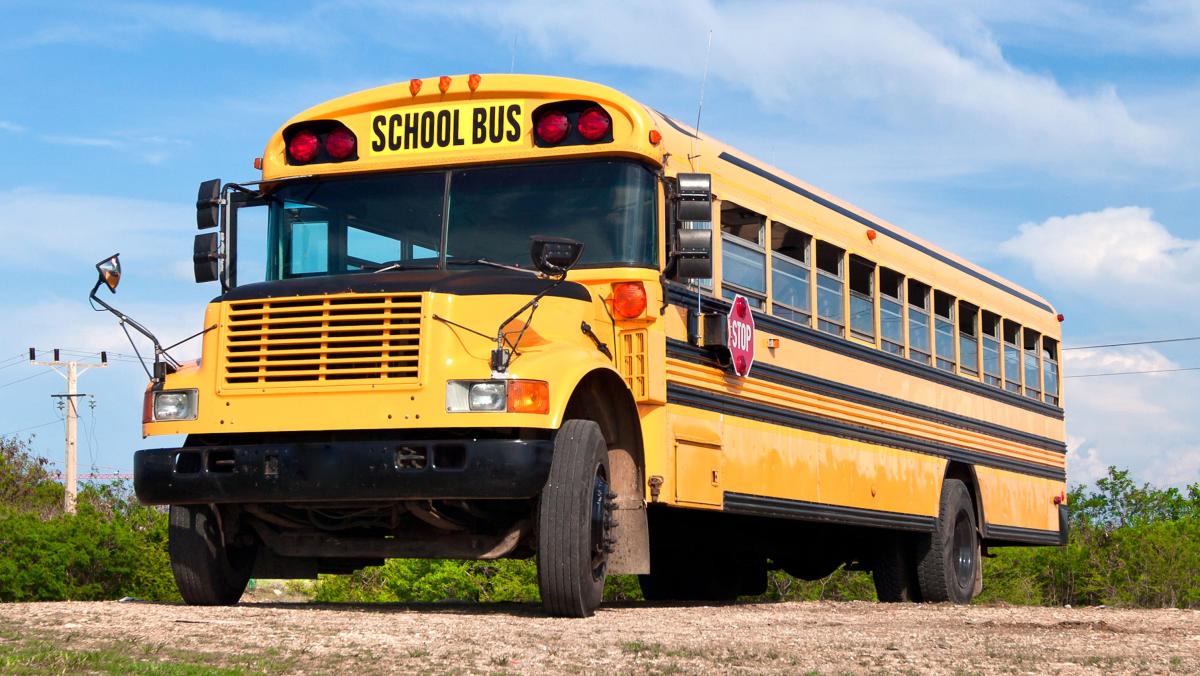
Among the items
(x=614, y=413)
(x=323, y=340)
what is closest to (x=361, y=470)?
(x=323, y=340)

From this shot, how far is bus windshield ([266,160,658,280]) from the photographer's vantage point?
851 cm

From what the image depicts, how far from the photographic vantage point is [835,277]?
37.0 feet

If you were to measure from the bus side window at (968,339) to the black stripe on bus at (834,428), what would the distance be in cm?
68

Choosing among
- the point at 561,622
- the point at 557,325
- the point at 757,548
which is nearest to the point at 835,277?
the point at 757,548

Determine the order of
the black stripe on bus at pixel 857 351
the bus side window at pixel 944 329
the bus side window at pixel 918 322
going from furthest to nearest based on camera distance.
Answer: the bus side window at pixel 944 329 < the bus side window at pixel 918 322 < the black stripe on bus at pixel 857 351

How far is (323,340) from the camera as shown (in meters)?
7.69

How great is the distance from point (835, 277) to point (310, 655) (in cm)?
623

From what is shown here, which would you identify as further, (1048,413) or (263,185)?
(1048,413)

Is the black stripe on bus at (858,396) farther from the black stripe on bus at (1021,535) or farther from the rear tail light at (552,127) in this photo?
the rear tail light at (552,127)

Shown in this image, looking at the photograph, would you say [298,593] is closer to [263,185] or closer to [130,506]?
[130,506]

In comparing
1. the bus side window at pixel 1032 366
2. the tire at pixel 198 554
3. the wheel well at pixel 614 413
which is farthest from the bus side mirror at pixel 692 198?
the bus side window at pixel 1032 366

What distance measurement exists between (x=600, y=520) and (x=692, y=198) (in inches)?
65.4

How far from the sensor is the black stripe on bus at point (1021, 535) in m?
14.0

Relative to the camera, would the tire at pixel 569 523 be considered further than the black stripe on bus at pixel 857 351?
No
